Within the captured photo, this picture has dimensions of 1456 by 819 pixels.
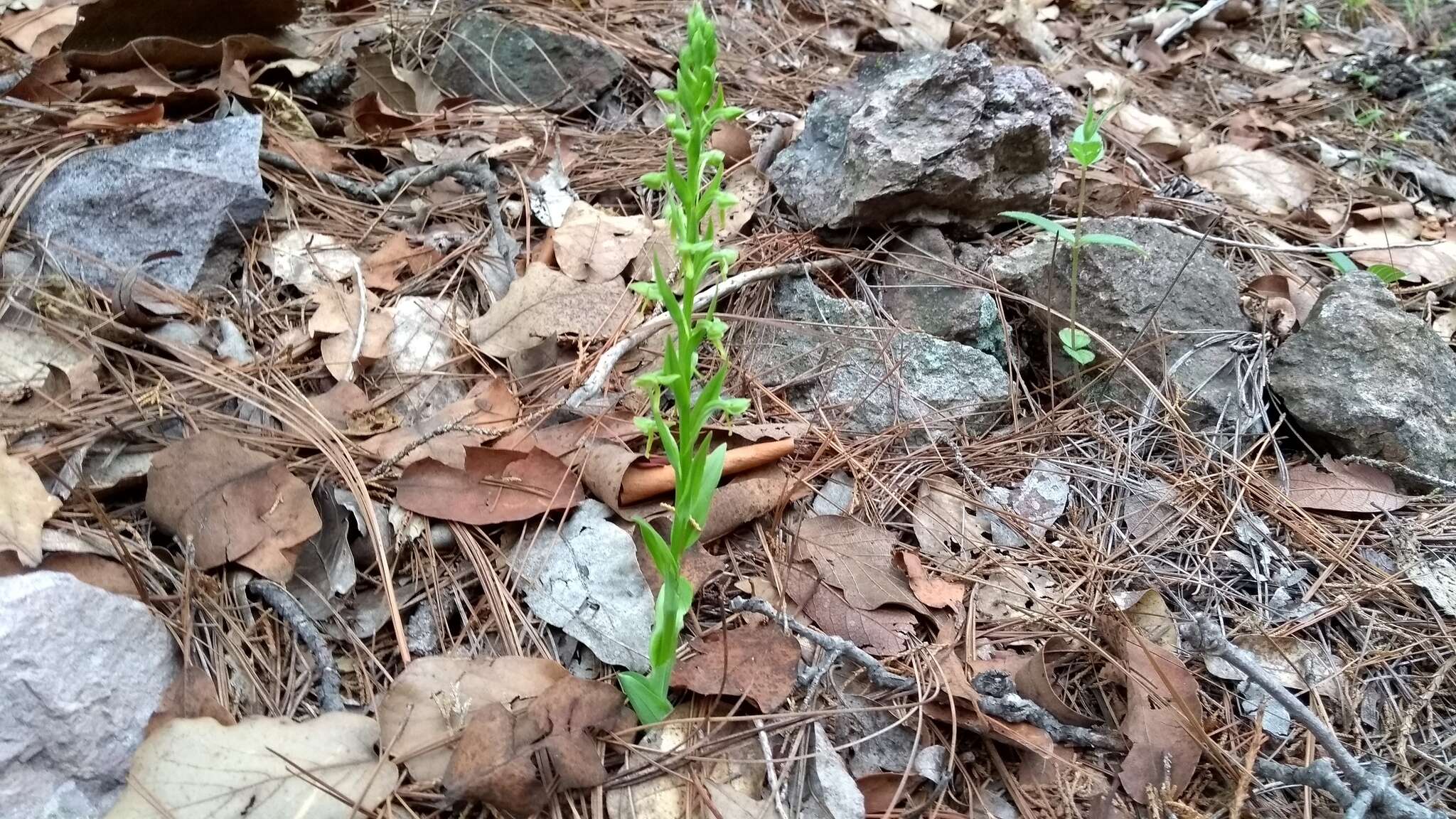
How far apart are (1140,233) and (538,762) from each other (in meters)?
2.11

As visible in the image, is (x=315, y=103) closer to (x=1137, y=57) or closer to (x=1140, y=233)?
(x=1140, y=233)

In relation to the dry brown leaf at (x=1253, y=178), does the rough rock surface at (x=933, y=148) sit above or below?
above

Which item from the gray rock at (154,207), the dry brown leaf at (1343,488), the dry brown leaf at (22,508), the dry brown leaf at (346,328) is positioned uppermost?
the gray rock at (154,207)

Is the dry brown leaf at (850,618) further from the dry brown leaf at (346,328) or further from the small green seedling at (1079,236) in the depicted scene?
the dry brown leaf at (346,328)

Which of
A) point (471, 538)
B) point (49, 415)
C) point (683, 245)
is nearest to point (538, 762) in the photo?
point (471, 538)

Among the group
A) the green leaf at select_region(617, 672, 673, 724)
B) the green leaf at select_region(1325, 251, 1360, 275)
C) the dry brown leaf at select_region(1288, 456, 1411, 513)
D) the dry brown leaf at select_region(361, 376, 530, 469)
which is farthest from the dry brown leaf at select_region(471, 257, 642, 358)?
the green leaf at select_region(1325, 251, 1360, 275)

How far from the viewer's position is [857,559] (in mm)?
1763

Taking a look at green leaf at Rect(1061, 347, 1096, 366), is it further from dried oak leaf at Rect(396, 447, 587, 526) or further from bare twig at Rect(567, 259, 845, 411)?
dried oak leaf at Rect(396, 447, 587, 526)

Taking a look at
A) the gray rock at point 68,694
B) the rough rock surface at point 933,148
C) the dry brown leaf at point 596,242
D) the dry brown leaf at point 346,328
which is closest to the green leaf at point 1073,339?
the rough rock surface at point 933,148

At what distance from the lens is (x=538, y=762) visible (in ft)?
4.49

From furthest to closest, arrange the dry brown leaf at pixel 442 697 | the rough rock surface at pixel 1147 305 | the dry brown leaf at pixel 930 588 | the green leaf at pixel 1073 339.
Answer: the rough rock surface at pixel 1147 305, the green leaf at pixel 1073 339, the dry brown leaf at pixel 930 588, the dry brown leaf at pixel 442 697

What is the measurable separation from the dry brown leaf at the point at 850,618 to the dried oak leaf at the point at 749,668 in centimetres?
13

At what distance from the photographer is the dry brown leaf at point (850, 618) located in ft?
5.42

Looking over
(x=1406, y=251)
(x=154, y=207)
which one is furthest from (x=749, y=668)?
(x=1406, y=251)
